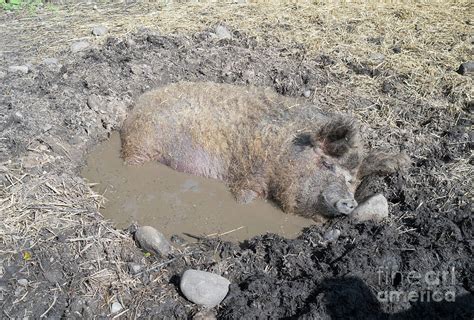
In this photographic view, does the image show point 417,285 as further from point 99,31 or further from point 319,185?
point 99,31

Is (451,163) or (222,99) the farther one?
(222,99)

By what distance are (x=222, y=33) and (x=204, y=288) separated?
504 cm

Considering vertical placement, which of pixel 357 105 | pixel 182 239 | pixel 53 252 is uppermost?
pixel 357 105

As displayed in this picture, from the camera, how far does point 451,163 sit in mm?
5047

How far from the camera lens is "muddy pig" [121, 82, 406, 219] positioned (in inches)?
194

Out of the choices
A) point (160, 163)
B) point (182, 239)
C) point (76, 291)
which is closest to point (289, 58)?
point (160, 163)

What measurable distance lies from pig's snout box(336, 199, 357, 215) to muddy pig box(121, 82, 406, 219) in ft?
0.03

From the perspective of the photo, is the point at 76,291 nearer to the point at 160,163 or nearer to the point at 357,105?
the point at 160,163

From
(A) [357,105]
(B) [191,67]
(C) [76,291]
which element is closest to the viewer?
(C) [76,291]

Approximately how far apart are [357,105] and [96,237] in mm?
3798

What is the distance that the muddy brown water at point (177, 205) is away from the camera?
16.0 feet

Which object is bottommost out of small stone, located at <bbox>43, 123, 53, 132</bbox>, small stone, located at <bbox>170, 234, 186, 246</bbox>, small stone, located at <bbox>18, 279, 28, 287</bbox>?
small stone, located at <bbox>170, 234, 186, 246</bbox>

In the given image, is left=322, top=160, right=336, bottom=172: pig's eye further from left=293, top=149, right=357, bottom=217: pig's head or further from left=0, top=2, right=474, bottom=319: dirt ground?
left=0, top=2, right=474, bottom=319: dirt ground

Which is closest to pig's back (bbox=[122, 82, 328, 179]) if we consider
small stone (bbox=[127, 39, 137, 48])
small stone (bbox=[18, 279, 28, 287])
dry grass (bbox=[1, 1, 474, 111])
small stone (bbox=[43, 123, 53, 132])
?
small stone (bbox=[43, 123, 53, 132])
